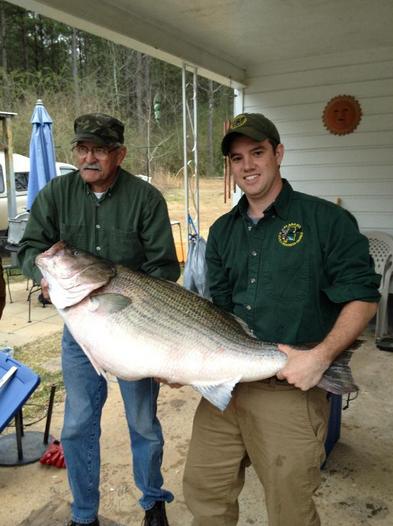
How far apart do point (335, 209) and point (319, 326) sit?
1.64 feet

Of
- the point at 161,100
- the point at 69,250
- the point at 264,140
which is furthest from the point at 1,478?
the point at 161,100

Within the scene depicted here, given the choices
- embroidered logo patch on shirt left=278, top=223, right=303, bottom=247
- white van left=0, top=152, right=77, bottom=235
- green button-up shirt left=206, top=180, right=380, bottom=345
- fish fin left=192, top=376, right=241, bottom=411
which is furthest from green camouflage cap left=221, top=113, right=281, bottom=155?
white van left=0, top=152, right=77, bottom=235

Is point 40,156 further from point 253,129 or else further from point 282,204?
point 282,204

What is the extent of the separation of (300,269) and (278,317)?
226 millimetres

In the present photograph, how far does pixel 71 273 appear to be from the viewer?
2035 mm

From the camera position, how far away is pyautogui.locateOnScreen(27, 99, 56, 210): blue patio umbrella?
26.2ft

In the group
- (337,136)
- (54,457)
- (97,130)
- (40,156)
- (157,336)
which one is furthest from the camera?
(40,156)

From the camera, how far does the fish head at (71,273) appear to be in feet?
6.62

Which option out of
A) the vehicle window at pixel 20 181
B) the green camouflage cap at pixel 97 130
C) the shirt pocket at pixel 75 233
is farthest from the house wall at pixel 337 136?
the vehicle window at pixel 20 181

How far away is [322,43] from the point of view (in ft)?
18.7

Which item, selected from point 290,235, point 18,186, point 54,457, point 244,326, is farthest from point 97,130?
point 18,186

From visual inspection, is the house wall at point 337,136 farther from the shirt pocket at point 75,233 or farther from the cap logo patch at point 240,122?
the shirt pocket at point 75,233

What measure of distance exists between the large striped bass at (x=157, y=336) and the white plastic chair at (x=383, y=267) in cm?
396

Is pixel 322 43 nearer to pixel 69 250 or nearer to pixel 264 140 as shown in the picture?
pixel 264 140
